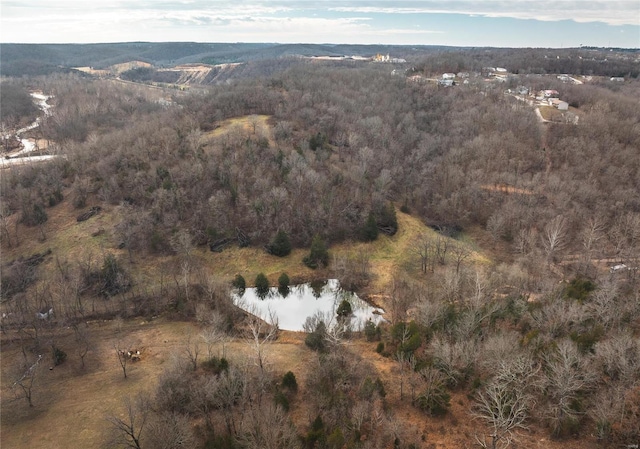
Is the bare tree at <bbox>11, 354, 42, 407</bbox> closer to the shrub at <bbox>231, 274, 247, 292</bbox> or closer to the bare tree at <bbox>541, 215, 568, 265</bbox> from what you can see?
the shrub at <bbox>231, 274, 247, 292</bbox>

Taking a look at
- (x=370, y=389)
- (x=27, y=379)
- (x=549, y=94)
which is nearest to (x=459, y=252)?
(x=370, y=389)

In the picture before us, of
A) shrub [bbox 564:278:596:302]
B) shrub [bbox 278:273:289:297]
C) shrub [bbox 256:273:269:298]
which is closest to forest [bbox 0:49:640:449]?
shrub [bbox 564:278:596:302]

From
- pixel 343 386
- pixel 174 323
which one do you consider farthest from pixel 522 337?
pixel 174 323

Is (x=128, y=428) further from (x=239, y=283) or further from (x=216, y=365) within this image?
(x=239, y=283)

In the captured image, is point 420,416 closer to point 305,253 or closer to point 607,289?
point 607,289

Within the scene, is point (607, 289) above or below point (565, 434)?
above

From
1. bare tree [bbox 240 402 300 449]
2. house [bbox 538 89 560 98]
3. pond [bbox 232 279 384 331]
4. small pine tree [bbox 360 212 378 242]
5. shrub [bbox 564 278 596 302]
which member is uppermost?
house [bbox 538 89 560 98]

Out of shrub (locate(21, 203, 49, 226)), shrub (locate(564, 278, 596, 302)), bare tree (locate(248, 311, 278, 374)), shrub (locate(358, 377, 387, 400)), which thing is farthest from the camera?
shrub (locate(21, 203, 49, 226))
